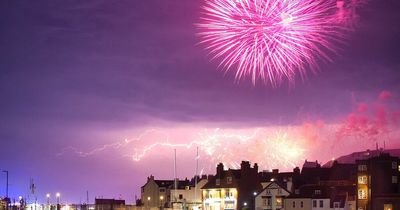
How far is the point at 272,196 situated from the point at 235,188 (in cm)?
1172

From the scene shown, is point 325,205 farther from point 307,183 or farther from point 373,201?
point 307,183

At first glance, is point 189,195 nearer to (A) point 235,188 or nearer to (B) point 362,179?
(A) point 235,188

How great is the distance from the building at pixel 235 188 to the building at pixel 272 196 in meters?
4.68

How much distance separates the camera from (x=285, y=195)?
4946 inches

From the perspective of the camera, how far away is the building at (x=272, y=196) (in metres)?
126

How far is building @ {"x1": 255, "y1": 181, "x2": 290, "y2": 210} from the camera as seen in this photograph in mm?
125812

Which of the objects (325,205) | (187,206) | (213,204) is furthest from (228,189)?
(325,205)

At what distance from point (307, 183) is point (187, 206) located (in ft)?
98.9

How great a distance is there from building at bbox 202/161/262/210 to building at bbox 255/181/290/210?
4.68m

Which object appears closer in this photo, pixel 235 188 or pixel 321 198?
pixel 321 198

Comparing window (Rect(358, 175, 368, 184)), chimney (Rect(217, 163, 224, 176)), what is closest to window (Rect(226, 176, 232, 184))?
chimney (Rect(217, 163, 224, 176))

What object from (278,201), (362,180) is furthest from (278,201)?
(362,180)

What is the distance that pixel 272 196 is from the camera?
127m

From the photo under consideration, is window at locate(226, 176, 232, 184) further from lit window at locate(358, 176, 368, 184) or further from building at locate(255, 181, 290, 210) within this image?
lit window at locate(358, 176, 368, 184)
